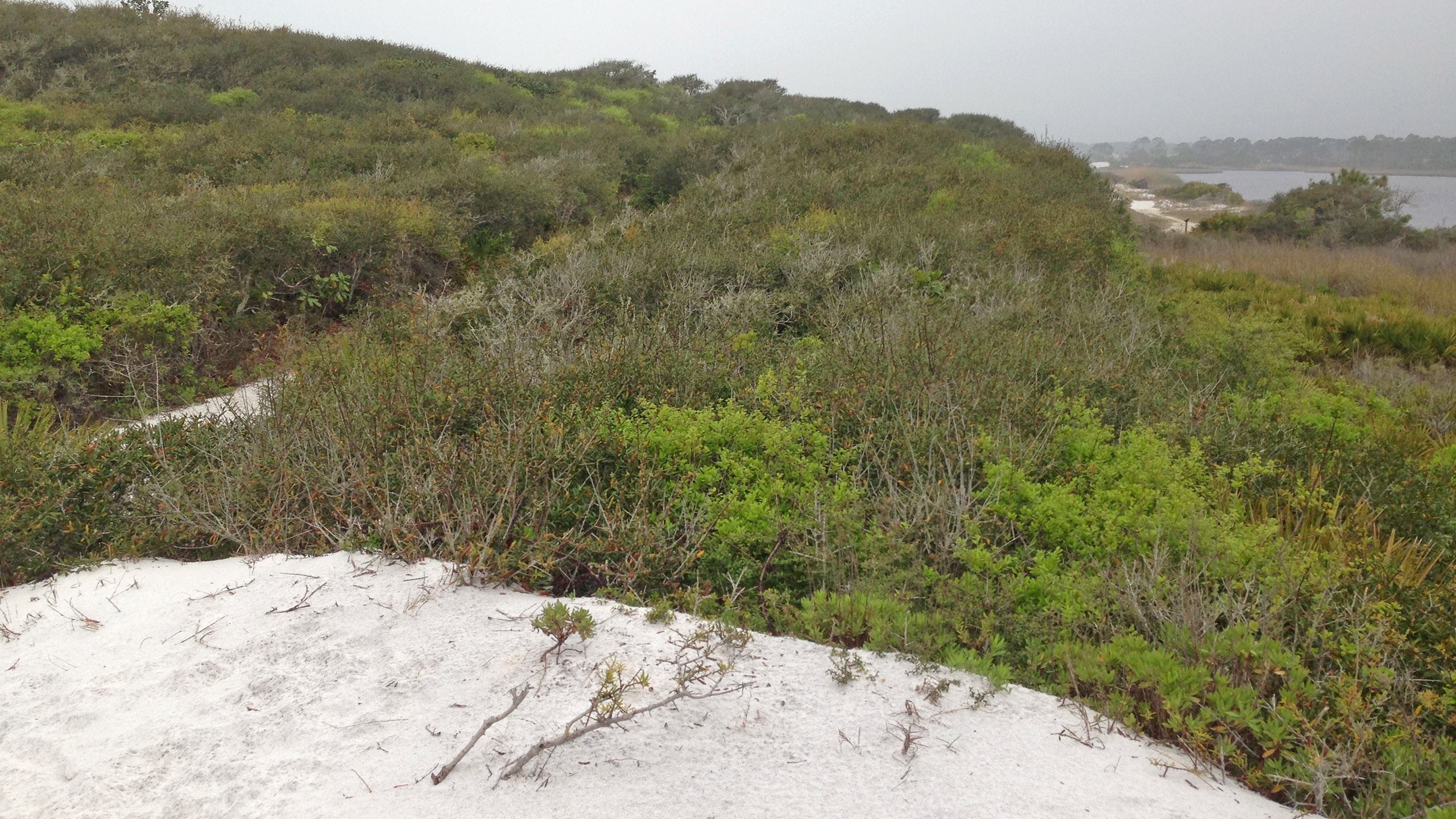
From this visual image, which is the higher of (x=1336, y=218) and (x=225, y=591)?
(x=1336, y=218)

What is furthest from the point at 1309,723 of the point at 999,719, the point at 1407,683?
the point at 999,719

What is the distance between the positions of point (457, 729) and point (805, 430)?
2617 mm

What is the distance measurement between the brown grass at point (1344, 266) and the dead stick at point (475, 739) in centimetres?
1247

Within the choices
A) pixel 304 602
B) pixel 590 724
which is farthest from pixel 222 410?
pixel 590 724

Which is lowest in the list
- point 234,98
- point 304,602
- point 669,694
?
point 669,694

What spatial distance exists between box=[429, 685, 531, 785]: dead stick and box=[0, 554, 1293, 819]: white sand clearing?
0.03 m

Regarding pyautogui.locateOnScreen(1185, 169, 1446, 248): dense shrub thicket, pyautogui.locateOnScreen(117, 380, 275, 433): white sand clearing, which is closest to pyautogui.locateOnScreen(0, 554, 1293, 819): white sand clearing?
pyautogui.locateOnScreen(117, 380, 275, 433): white sand clearing

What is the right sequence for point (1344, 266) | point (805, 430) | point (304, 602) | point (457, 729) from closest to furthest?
point (457, 729) → point (304, 602) → point (805, 430) → point (1344, 266)

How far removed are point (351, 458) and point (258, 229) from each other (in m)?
5.59

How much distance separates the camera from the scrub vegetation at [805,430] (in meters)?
2.98

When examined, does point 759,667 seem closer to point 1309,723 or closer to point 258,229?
point 1309,723

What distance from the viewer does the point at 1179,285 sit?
1077cm

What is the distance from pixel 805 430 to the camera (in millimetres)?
4570

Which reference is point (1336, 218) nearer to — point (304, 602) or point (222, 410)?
point (222, 410)
